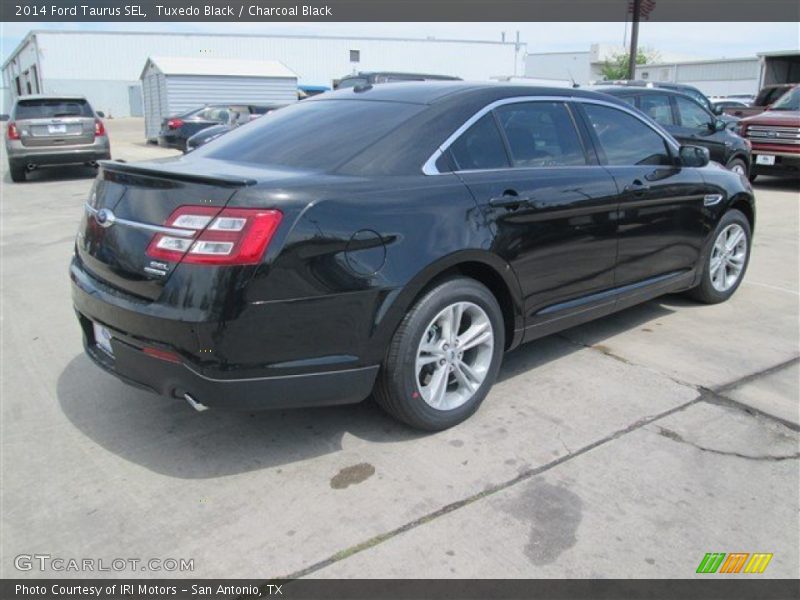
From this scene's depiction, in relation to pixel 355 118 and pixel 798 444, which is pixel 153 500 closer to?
pixel 355 118

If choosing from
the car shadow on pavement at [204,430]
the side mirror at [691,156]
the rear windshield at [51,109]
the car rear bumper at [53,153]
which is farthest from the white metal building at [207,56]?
the car shadow on pavement at [204,430]

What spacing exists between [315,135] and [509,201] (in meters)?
1.06

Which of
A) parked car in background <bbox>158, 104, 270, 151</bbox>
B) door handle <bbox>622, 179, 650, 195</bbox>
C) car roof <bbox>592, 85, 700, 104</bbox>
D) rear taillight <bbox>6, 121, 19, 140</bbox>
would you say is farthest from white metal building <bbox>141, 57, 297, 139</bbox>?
door handle <bbox>622, 179, 650, 195</bbox>

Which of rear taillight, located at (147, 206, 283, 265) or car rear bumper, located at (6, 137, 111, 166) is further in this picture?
car rear bumper, located at (6, 137, 111, 166)

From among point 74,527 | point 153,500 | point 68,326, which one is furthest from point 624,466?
point 68,326

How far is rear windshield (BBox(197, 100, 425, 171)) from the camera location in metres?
3.31

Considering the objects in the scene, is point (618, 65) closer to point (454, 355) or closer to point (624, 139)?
point (624, 139)

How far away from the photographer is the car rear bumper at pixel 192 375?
2.75 m

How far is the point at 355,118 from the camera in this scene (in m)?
3.60

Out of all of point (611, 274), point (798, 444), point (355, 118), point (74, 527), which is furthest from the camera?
point (611, 274)

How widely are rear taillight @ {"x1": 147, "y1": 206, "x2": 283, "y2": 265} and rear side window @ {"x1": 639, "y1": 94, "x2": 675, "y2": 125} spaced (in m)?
8.35

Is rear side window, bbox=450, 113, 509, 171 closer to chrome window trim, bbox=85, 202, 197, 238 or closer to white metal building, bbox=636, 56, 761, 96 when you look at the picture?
chrome window trim, bbox=85, 202, 197, 238

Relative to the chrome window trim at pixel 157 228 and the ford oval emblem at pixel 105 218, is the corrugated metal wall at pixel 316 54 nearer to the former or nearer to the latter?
the ford oval emblem at pixel 105 218

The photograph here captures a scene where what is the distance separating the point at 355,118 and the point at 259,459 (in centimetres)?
180
